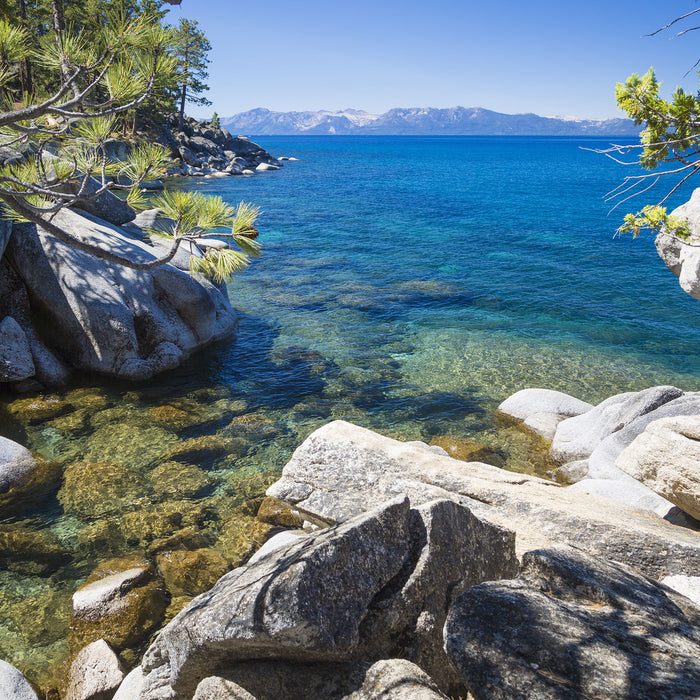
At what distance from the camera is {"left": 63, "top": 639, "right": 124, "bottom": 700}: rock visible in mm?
7020

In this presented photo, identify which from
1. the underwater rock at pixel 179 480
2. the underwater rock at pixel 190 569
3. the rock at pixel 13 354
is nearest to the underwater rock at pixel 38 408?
the rock at pixel 13 354

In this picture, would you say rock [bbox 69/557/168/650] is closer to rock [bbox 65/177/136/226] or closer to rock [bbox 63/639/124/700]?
rock [bbox 63/639/124/700]

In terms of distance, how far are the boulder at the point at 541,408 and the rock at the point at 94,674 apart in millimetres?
12036

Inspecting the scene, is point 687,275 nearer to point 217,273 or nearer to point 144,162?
point 217,273

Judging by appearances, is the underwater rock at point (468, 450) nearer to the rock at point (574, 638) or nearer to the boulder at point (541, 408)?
the boulder at point (541, 408)

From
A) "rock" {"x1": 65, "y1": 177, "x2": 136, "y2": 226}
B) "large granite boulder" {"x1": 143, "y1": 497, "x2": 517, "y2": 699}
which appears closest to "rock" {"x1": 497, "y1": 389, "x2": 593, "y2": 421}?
"large granite boulder" {"x1": 143, "y1": 497, "x2": 517, "y2": 699}

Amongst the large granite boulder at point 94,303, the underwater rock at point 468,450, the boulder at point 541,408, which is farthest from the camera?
the large granite boulder at point 94,303

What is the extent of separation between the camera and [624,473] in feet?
38.7

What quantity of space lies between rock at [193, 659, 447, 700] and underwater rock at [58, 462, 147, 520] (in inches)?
288

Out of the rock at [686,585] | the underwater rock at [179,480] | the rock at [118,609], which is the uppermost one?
the rock at [686,585]

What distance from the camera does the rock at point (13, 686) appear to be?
6.56 metres

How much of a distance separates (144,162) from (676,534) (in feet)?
35.2

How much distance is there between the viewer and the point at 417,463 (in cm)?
884

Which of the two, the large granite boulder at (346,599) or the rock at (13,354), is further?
the rock at (13,354)
